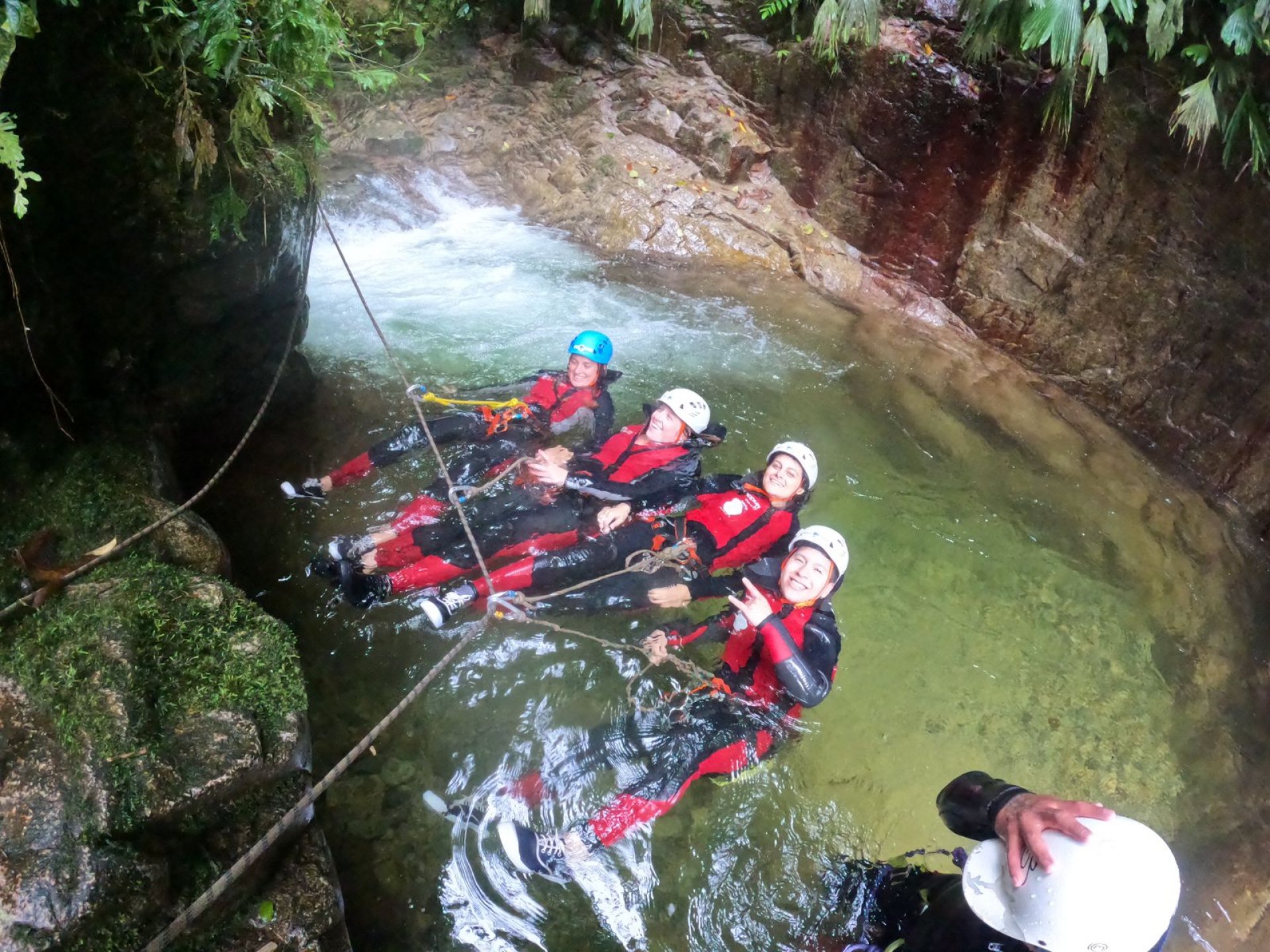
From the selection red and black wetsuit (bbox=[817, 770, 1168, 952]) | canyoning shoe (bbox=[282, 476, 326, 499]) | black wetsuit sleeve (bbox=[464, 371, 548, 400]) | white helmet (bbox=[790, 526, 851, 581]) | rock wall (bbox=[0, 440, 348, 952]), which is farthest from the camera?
black wetsuit sleeve (bbox=[464, 371, 548, 400])

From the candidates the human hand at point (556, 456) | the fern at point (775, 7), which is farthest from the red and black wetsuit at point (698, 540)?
the fern at point (775, 7)

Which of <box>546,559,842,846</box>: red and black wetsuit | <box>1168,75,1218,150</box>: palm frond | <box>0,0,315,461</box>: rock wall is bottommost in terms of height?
<box>546,559,842,846</box>: red and black wetsuit

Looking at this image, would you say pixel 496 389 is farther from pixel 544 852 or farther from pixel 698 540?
pixel 544 852

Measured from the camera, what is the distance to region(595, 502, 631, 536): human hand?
4.57 metres

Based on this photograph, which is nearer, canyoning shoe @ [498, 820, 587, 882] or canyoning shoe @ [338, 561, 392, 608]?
canyoning shoe @ [498, 820, 587, 882]

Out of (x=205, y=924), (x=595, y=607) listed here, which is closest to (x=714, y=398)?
(x=595, y=607)

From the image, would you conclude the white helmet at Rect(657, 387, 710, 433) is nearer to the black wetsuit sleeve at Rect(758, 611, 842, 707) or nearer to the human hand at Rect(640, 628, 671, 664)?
the human hand at Rect(640, 628, 671, 664)

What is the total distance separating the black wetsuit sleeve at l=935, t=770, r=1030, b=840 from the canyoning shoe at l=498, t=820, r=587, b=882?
1529 mm

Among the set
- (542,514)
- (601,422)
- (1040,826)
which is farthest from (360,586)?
(1040,826)

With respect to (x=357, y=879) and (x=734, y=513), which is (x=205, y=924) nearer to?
(x=357, y=879)

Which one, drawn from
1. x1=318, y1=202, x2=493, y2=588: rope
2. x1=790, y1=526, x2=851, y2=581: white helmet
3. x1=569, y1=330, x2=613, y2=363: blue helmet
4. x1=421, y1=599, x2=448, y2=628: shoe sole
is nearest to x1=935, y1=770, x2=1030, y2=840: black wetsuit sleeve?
x1=790, y1=526, x2=851, y2=581: white helmet

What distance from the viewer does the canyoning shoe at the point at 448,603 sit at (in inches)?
152

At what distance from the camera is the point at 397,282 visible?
7363 millimetres

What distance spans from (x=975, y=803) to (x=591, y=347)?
11.7 feet
